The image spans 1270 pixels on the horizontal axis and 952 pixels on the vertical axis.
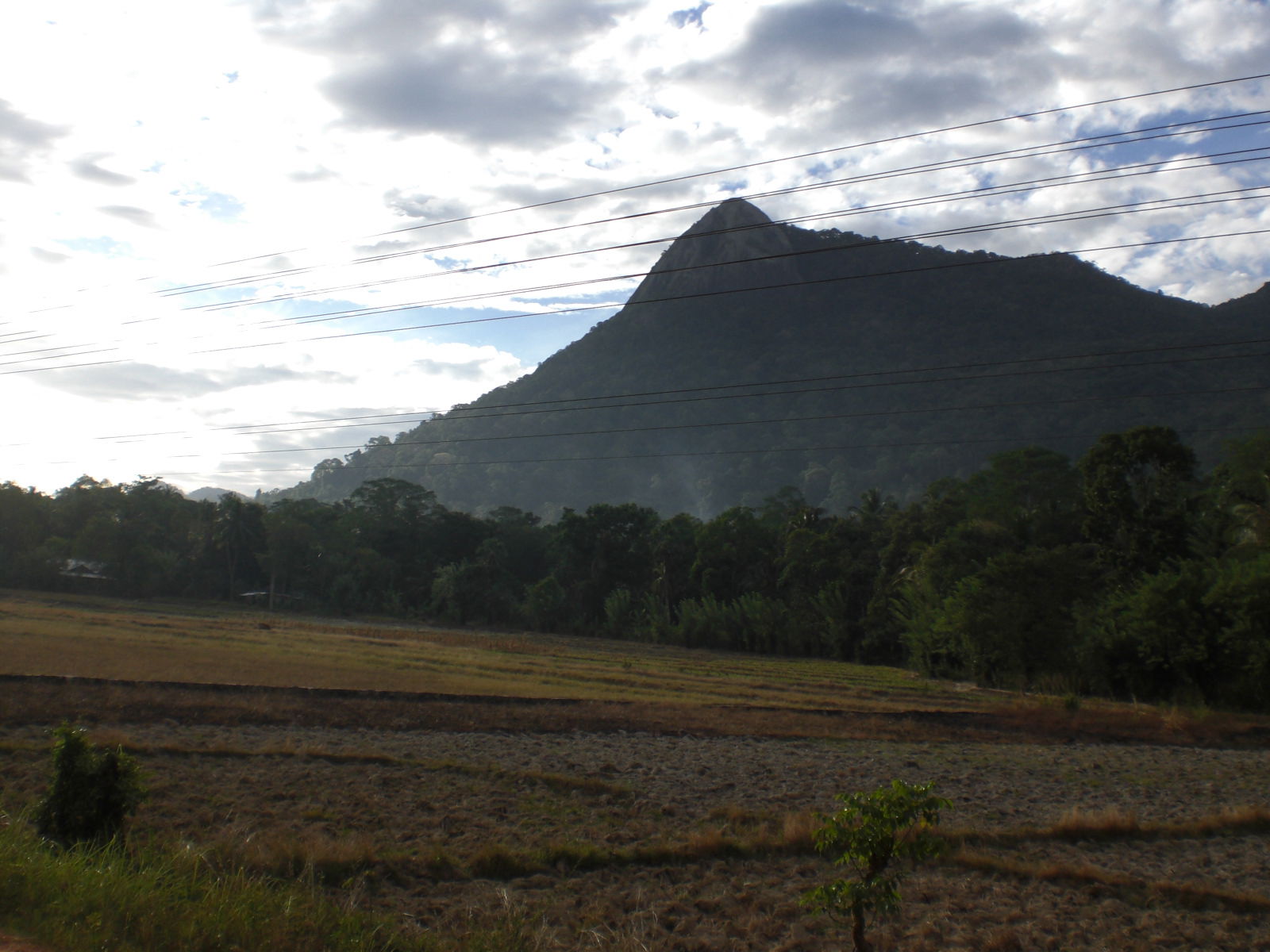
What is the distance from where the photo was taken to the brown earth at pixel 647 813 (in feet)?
34.4

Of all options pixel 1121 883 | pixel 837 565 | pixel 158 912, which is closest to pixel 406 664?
pixel 1121 883

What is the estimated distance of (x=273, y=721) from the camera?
69.7 ft

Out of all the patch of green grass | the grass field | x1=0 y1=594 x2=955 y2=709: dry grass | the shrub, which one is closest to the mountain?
x1=0 y1=594 x2=955 y2=709: dry grass

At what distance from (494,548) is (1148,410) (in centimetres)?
8669

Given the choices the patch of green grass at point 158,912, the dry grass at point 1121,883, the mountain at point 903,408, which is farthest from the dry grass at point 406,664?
the mountain at point 903,408

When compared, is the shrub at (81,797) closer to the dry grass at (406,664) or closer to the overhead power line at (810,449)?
the dry grass at (406,664)

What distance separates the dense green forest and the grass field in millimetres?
5186

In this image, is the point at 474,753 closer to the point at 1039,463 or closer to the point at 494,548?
the point at 1039,463

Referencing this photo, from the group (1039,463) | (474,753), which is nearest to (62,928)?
(474,753)

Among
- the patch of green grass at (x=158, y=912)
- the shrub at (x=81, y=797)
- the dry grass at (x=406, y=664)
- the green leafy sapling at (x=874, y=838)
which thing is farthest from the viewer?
the dry grass at (x=406, y=664)

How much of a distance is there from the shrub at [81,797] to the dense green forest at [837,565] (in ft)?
114

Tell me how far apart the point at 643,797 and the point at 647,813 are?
1.07 meters

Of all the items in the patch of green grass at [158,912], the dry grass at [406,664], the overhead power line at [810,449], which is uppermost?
the overhead power line at [810,449]

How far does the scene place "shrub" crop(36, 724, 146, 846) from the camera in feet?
33.3
